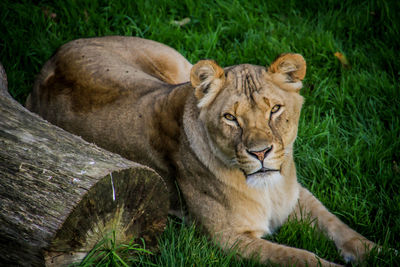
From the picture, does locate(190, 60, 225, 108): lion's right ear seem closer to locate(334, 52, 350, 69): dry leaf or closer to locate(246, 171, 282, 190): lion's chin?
locate(246, 171, 282, 190): lion's chin

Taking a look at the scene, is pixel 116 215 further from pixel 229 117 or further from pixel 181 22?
pixel 181 22

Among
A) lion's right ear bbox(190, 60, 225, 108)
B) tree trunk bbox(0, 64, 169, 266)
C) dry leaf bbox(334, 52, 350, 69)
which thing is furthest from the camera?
dry leaf bbox(334, 52, 350, 69)

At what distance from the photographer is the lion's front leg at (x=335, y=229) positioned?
3.11m

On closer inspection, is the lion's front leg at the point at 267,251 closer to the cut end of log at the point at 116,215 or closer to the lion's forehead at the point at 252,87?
the cut end of log at the point at 116,215

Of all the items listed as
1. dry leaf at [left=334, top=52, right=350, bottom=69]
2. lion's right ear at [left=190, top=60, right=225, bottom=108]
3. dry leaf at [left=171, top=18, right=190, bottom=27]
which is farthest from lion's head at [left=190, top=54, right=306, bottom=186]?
dry leaf at [left=171, top=18, right=190, bottom=27]

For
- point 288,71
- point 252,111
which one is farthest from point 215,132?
point 288,71

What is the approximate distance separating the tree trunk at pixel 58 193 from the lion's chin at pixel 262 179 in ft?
1.81

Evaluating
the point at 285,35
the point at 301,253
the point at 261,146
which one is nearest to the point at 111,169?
the point at 261,146

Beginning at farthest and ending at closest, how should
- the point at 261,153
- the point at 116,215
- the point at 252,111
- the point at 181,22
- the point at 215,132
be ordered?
the point at 181,22
the point at 215,132
the point at 252,111
the point at 261,153
the point at 116,215

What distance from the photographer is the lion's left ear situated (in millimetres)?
3072

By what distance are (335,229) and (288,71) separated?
3.59ft

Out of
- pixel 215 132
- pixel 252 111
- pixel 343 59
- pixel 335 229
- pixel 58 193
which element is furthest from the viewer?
pixel 343 59

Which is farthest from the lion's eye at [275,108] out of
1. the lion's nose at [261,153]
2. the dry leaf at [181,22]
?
the dry leaf at [181,22]

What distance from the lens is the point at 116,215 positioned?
2.65 meters
